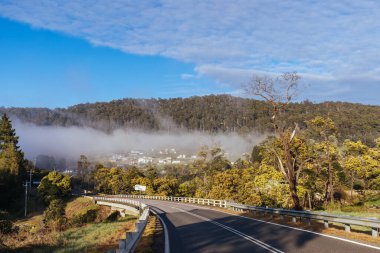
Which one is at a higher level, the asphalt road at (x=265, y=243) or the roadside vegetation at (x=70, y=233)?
the asphalt road at (x=265, y=243)

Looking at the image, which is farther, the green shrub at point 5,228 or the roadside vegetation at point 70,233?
the green shrub at point 5,228

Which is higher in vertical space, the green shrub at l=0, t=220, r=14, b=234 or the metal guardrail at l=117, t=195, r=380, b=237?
the metal guardrail at l=117, t=195, r=380, b=237

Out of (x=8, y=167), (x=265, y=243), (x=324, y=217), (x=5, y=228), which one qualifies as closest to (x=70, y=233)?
(x=5, y=228)

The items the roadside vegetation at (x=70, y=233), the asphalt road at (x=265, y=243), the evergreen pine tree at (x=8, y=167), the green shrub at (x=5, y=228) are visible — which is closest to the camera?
the asphalt road at (x=265, y=243)

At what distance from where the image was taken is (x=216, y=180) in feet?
223

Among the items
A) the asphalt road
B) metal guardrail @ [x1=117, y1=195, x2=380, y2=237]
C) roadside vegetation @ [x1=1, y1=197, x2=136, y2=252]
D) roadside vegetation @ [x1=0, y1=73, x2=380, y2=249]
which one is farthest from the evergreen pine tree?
the asphalt road

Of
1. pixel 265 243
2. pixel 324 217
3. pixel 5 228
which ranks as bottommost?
pixel 5 228

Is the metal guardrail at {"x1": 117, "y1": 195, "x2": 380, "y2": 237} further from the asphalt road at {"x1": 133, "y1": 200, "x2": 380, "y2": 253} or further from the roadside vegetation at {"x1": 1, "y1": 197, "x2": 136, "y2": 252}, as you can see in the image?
the roadside vegetation at {"x1": 1, "y1": 197, "x2": 136, "y2": 252}

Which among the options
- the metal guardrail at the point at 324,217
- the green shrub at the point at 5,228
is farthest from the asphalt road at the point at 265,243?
the green shrub at the point at 5,228

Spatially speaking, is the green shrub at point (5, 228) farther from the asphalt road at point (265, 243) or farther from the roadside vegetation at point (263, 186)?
the asphalt road at point (265, 243)

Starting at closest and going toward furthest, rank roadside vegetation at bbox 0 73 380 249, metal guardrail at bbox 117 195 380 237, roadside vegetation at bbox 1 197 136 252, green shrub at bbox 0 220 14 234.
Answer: metal guardrail at bbox 117 195 380 237, roadside vegetation at bbox 1 197 136 252, roadside vegetation at bbox 0 73 380 249, green shrub at bbox 0 220 14 234

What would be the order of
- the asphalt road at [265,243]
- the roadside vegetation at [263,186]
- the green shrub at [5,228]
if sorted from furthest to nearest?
the green shrub at [5,228], the roadside vegetation at [263,186], the asphalt road at [265,243]

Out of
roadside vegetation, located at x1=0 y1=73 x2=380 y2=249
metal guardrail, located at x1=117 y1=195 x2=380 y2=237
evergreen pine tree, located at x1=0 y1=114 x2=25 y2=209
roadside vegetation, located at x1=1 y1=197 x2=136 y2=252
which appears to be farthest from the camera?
evergreen pine tree, located at x1=0 y1=114 x2=25 y2=209

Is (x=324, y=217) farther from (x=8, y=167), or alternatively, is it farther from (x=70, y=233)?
(x=8, y=167)
